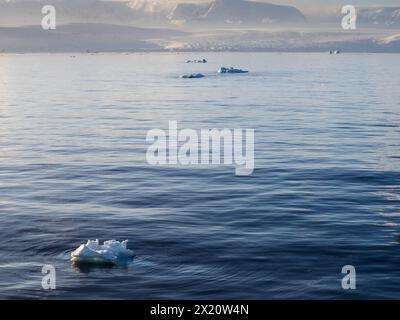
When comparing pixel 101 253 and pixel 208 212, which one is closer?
pixel 101 253

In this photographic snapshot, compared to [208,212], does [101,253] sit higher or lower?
lower

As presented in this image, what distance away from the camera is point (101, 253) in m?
23.7

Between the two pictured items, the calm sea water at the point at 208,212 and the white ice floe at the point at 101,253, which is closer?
the calm sea water at the point at 208,212

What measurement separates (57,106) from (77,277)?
71326 mm

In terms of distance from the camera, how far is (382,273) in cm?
2298

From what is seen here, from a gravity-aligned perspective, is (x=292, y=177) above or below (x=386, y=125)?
below

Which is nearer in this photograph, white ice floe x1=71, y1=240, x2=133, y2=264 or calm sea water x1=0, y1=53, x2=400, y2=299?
calm sea water x1=0, y1=53, x2=400, y2=299

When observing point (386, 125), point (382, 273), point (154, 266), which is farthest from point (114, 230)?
point (386, 125)

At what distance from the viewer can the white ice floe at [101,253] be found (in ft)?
77.9

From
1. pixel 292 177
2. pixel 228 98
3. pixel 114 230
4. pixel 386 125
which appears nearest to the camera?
pixel 114 230

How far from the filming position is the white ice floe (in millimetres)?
23750

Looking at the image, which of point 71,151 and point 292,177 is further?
point 71,151
